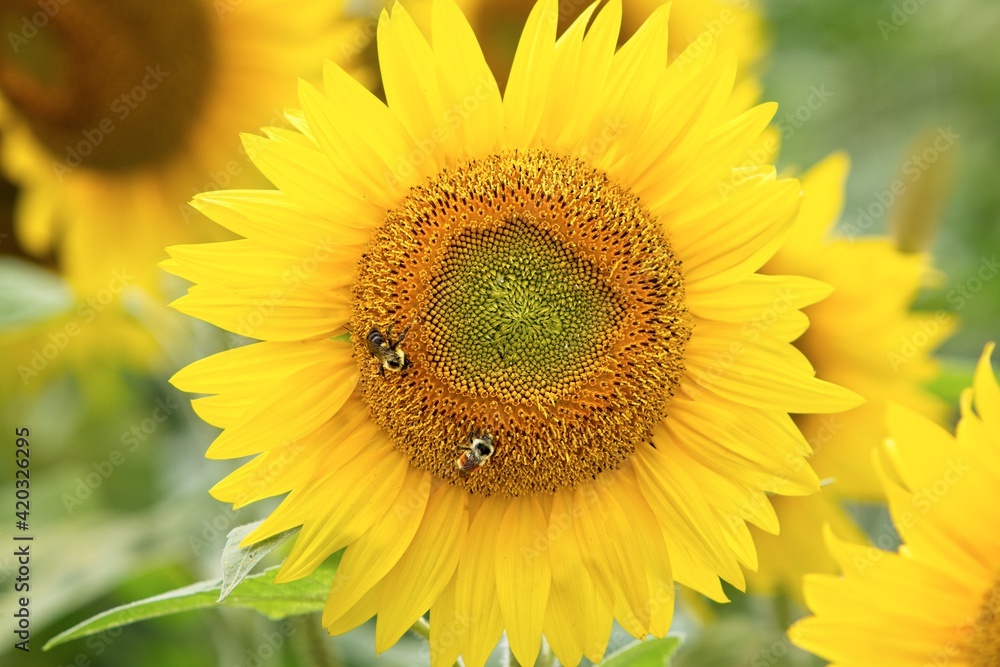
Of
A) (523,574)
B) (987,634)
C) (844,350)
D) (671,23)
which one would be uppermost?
(671,23)

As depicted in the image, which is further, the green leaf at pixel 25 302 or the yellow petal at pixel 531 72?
the green leaf at pixel 25 302

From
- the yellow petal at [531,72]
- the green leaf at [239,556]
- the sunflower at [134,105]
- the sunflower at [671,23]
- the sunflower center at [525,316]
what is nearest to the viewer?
A: the green leaf at [239,556]

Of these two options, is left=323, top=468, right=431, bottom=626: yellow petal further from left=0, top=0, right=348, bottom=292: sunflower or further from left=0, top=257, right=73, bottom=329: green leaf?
left=0, top=0, right=348, bottom=292: sunflower

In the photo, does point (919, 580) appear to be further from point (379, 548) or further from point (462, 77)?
point (462, 77)

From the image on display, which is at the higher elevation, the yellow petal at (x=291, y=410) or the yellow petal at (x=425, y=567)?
the yellow petal at (x=291, y=410)

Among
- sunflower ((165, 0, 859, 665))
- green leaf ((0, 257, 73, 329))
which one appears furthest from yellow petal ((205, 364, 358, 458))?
green leaf ((0, 257, 73, 329))

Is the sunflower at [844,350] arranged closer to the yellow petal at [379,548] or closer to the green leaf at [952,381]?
the green leaf at [952,381]

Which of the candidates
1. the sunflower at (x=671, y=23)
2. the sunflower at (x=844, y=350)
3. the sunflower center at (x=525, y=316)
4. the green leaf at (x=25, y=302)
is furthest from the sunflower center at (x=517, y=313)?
the sunflower at (x=671, y=23)

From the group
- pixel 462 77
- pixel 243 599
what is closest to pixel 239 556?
pixel 243 599
